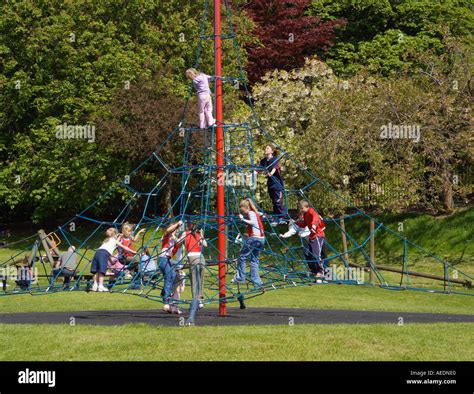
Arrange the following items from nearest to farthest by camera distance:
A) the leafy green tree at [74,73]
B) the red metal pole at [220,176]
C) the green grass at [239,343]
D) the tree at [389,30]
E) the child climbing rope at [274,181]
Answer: the green grass at [239,343], the red metal pole at [220,176], the child climbing rope at [274,181], the leafy green tree at [74,73], the tree at [389,30]

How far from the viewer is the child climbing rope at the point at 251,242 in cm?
1521

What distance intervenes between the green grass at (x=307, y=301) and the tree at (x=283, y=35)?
66.5 feet

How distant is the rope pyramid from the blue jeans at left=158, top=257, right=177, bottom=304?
176 mm

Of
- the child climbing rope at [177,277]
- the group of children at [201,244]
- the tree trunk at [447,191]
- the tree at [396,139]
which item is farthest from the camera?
the tree trunk at [447,191]

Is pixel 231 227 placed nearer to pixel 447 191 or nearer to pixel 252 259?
pixel 252 259

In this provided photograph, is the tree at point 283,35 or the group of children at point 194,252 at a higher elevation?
the tree at point 283,35

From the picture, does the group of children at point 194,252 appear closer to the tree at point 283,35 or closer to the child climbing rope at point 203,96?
the child climbing rope at point 203,96

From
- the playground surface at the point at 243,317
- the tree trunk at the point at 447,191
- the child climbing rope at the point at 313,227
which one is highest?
the tree trunk at the point at 447,191

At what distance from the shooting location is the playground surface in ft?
48.8

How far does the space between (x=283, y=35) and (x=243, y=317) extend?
29.3 meters

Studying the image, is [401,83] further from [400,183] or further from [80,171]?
[80,171]

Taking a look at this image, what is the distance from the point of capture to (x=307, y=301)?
65.7ft

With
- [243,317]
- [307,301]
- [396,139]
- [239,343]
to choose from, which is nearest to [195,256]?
[243,317]

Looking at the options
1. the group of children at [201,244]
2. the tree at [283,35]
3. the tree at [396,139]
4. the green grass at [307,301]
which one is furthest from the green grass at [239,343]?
the tree at [283,35]
